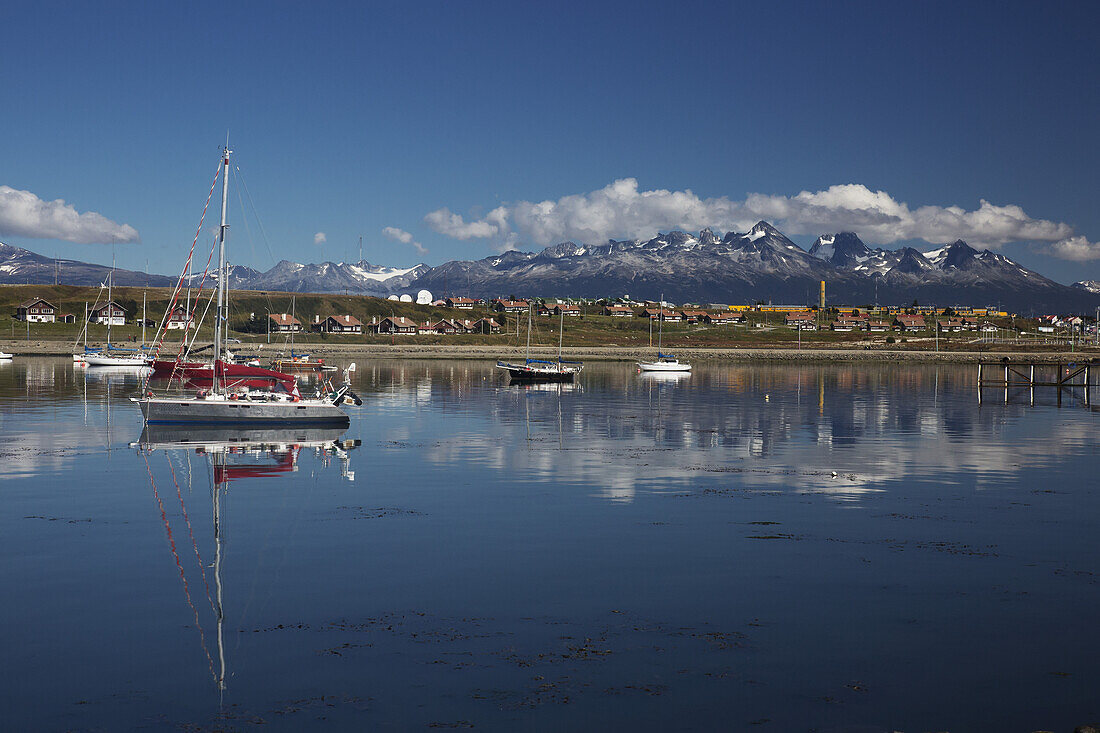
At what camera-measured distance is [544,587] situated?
22.1 m

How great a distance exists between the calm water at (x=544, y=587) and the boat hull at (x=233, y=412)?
3859 millimetres

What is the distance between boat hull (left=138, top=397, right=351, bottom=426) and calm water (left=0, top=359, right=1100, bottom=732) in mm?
3859

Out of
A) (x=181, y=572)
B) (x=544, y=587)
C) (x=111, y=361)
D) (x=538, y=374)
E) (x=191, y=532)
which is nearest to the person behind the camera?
(x=544, y=587)

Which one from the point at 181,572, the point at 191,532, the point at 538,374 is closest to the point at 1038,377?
the point at 538,374

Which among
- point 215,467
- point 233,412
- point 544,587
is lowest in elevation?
point 544,587

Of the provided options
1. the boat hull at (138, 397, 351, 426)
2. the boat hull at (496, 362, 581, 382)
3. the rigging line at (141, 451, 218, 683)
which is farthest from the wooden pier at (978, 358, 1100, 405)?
the rigging line at (141, 451, 218, 683)

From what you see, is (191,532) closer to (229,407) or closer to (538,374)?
(229,407)

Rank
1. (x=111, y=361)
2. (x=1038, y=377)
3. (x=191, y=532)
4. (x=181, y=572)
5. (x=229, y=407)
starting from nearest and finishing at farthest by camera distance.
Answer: (x=181, y=572), (x=191, y=532), (x=229, y=407), (x=111, y=361), (x=1038, y=377)

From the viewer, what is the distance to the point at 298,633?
1850 cm

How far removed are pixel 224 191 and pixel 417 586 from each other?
39996 mm

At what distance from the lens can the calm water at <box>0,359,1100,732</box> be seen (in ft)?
50.5

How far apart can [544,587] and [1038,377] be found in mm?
140853

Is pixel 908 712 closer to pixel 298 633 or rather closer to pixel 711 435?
pixel 298 633

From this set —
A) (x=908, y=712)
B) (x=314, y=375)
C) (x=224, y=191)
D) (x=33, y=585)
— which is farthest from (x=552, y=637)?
(x=314, y=375)
